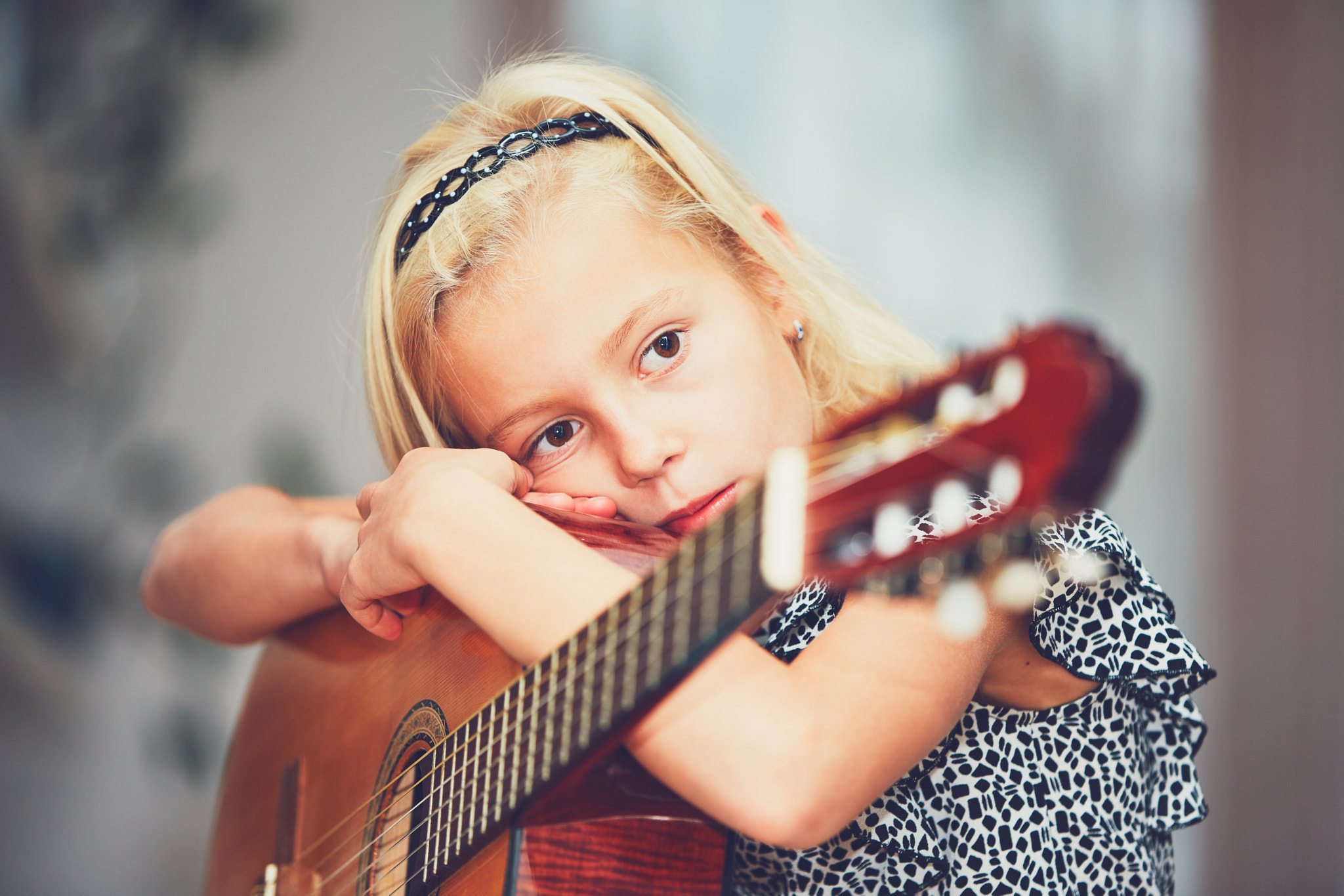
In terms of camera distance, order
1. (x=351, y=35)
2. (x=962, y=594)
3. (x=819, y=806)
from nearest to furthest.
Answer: (x=962, y=594), (x=819, y=806), (x=351, y=35)

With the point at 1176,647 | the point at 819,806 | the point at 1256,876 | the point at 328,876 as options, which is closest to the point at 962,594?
the point at 819,806

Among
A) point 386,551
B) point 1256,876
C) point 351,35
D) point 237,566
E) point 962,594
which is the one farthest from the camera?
point 351,35

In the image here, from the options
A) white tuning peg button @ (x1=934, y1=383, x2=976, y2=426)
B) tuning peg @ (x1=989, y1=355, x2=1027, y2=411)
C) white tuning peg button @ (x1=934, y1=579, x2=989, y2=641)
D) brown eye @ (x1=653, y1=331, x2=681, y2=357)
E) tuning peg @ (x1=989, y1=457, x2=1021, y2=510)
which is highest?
tuning peg @ (x1=989, y1=355, x2=1027, y2=411)

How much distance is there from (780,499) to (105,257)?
1.75 m

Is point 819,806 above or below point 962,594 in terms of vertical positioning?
below

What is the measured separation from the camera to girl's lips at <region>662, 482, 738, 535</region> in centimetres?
67

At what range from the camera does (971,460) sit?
31cm

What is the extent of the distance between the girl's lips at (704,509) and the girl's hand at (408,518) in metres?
0.12

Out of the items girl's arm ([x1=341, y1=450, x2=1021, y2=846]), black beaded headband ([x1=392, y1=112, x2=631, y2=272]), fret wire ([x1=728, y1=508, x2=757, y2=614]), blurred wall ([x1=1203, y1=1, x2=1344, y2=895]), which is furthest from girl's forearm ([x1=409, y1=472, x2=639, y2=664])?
blurred wall ([x1=1203, y1=1, x2=1344, y2=895])

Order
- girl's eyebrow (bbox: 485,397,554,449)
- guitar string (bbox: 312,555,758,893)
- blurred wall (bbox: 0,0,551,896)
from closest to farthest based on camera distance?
guitar string (bbox: 312,555,758,893) < girl's eyebrow (bbox: 485,397,554,449) < blurred wall (bbox: 0,0,551,896)

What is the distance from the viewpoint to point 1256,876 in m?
1.59

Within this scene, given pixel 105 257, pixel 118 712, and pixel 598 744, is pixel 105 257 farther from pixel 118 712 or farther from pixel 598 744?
pixel 598 744

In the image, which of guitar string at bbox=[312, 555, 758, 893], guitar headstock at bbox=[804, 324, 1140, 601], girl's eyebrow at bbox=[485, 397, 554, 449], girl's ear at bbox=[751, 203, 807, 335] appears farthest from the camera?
girl's ear at bbox=[751, 203, 807, 335]

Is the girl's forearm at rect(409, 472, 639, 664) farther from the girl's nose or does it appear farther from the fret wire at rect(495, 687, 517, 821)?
the girl's nose
